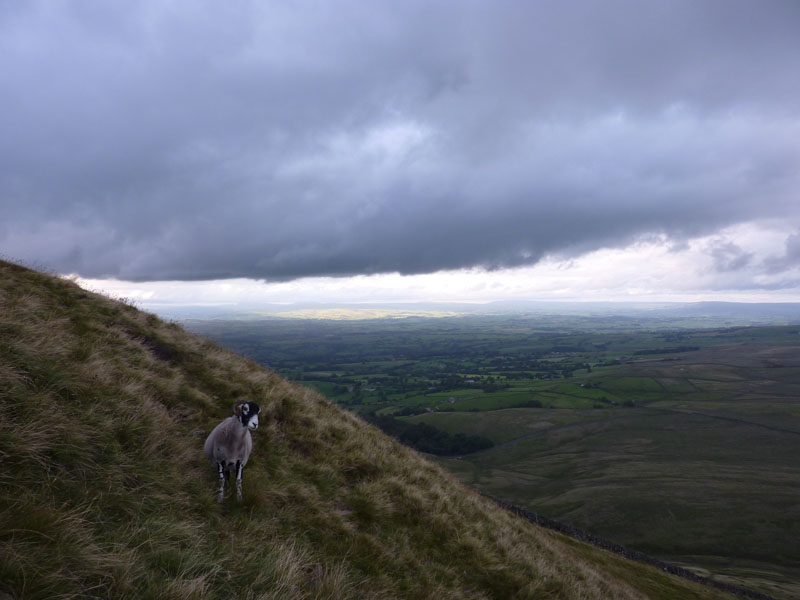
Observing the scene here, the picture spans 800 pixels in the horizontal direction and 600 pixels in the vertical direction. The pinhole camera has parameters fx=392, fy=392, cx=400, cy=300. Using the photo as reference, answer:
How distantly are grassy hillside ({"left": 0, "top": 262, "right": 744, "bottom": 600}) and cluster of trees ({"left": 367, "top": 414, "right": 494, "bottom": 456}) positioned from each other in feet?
359

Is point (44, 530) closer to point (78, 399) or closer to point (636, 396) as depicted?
point (78, 399)

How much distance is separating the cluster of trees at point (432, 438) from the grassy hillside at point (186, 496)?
10948 centimetres

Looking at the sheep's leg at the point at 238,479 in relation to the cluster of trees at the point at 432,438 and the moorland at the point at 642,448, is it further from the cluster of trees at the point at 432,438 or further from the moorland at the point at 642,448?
the cluster of trees at the point at 432,438

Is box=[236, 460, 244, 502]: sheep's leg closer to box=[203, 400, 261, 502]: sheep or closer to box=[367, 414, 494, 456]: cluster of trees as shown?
box=[203, 400, 261, 502]: sheep

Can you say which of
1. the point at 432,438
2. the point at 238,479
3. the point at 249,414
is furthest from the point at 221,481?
the point at 432,438

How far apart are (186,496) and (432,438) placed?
411 ft

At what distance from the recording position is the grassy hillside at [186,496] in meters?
4.66

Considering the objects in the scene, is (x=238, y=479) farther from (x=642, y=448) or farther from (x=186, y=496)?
(x=642, y=448)

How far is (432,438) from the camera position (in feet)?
409

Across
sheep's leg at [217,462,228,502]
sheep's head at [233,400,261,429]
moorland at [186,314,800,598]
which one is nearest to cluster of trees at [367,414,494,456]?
moorland at [186,314,800,598]

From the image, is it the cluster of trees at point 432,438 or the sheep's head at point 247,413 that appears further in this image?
the cluster of trees at point 432,438

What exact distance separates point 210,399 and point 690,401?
18456cm

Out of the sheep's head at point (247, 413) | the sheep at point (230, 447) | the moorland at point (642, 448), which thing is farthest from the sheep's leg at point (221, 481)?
the moorland at point (642, 448)

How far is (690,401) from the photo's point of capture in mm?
150125
